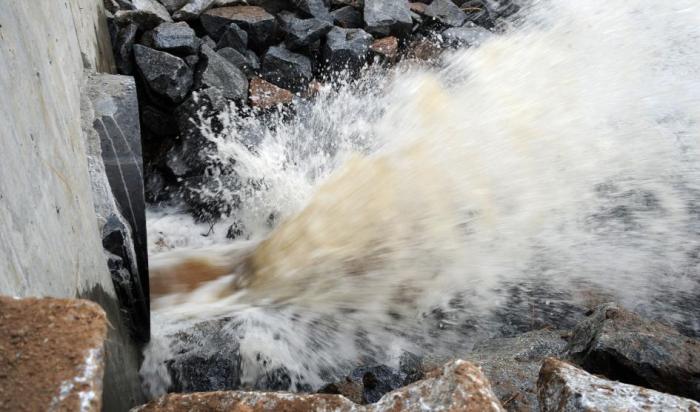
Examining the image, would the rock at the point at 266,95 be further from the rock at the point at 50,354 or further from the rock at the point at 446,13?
the rock at the point at 50,354

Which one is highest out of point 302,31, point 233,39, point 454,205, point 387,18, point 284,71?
point 387,18

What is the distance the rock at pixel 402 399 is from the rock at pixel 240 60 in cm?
383

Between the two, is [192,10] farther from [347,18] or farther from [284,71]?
[347,18]

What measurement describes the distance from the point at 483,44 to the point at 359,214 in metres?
2.43

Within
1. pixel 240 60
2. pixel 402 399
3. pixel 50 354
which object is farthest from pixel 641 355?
pixel 240 60

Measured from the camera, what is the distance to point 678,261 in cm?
352

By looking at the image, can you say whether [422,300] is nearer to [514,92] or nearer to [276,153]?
[276,153]

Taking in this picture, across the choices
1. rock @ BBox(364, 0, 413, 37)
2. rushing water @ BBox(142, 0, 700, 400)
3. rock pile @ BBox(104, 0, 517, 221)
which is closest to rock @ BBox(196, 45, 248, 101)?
rock pile @ BBox(104, 0, 517, 221)

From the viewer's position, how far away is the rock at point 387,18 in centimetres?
553

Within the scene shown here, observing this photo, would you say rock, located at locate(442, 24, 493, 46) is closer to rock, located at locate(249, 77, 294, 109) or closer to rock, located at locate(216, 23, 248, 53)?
rock, located at locate(249, 77, 294, 109)

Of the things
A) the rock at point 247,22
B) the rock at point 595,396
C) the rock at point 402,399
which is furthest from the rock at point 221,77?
the rock at point 595,396

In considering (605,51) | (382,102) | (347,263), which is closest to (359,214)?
(347,263)

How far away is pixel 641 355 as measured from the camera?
216 cm

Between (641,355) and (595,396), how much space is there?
765mm
